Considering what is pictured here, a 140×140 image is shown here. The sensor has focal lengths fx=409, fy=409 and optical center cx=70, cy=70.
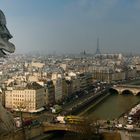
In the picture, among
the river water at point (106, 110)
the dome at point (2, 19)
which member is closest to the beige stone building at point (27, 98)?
the river water at point (106, 110)

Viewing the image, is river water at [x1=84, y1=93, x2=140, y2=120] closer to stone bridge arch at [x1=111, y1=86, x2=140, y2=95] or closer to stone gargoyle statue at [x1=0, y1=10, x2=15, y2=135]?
stone bridge arch at [x1=111, y1=86, x2=140, y2=95]

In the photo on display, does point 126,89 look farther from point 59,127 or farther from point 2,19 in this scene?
point 2,19

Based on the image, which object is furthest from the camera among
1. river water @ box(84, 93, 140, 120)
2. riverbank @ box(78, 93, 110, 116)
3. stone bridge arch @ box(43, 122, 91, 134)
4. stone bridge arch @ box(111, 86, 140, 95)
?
stone bridge arch @ box(111, 86, 140, 95)

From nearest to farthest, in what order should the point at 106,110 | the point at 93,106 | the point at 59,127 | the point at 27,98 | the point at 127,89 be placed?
the point at 59,127, the point at 27,98, the point at 106,110, the point at 93,106, the point at 127,89

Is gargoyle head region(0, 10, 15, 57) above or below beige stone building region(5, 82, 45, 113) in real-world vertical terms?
above

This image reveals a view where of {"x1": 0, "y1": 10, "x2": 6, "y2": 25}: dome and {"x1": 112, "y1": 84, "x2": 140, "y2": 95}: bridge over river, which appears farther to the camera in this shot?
{"x1": 112, "y1": 84, "x2": 140, "y2": 95}: bridge over river

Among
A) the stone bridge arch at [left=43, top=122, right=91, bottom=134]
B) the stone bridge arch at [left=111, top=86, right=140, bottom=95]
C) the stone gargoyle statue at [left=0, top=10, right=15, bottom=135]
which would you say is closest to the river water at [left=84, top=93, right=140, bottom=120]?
the stone bridge arch at [left=43, top=122, right=91, bottom=134]

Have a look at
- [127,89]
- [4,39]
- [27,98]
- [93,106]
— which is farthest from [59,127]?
[127,89]

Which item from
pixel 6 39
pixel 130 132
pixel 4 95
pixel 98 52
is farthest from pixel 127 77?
pixel 98 52
